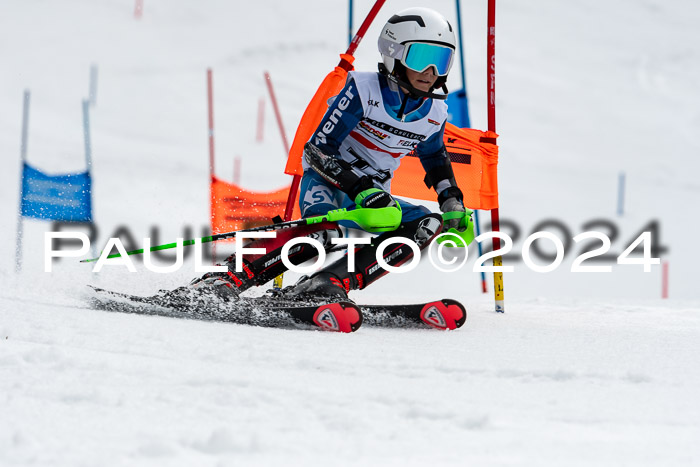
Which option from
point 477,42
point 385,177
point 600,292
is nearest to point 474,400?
point 385,177

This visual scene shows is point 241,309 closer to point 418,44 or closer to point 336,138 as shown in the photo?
point 336,138

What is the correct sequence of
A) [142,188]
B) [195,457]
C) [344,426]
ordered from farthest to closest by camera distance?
[142,188] → [344,426] → [195,457]


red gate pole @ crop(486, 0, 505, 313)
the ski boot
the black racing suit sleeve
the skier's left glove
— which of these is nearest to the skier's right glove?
the black racing suit sleeve

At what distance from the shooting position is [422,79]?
316 cm

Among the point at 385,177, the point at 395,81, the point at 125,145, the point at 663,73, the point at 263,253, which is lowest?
the point at 263,253

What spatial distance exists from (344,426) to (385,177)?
222 cm

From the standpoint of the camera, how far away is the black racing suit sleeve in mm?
3141

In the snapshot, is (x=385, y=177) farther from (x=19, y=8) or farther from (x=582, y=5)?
(x=582, y=5)

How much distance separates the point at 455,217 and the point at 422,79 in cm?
67

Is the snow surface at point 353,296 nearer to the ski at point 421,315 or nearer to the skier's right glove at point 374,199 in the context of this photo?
the ski at point 421,315

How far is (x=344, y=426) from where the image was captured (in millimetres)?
1446

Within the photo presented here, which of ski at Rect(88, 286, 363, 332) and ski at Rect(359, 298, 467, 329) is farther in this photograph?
ski at Rect(359, 298, 467, 329)

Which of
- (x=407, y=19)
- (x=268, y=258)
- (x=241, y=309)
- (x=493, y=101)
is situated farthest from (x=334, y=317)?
(x=493, y=101)

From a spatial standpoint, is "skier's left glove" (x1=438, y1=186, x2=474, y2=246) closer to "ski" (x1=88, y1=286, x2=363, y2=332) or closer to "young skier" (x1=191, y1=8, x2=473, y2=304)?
"young skier" (x1=191, y1=8, x2=473, y2=304)
